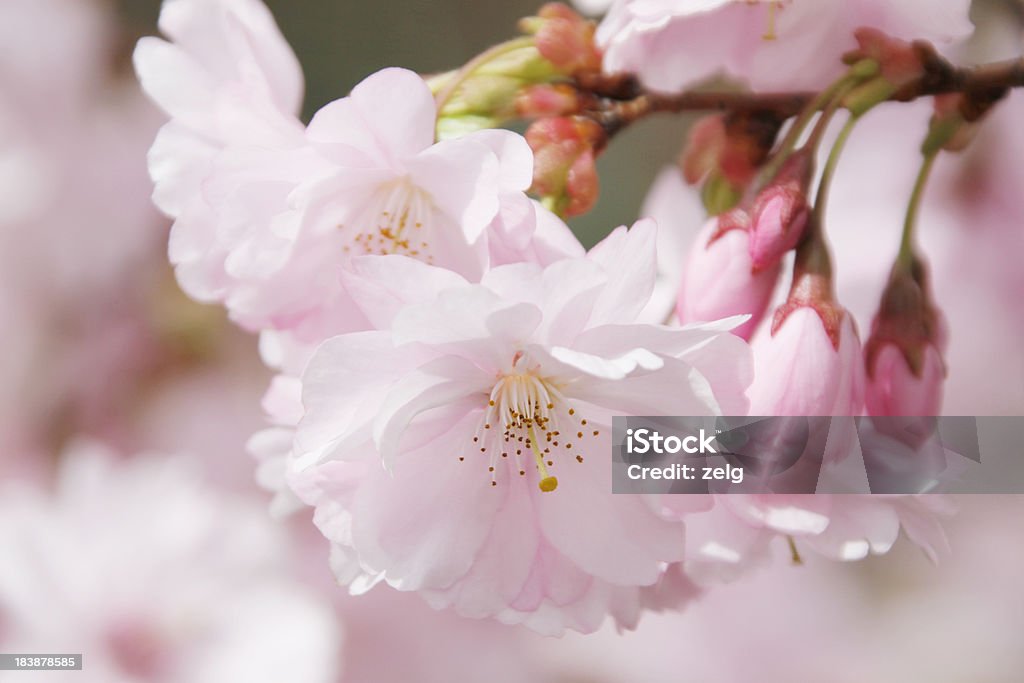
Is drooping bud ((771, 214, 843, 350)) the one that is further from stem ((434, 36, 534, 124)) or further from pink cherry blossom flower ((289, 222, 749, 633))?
stem ((434, 36, 534, 124))

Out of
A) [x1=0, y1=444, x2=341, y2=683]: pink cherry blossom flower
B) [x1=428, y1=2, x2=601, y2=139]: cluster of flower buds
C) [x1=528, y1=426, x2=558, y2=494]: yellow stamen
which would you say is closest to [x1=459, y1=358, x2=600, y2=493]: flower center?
[x1=528, y1=426, x2=558, y2=494]: yellow stamen

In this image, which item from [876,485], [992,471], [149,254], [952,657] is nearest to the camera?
[876,485]

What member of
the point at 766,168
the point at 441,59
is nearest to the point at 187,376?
the point at 441,59

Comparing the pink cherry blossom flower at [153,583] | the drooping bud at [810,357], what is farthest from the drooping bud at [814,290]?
the pink cherry blossom flower at [153,583]

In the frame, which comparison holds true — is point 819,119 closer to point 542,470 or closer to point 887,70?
point 887,70

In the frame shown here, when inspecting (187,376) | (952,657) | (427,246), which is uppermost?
(427,246)

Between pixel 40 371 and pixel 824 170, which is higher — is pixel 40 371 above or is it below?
below

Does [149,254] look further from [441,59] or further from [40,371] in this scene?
[441,59]

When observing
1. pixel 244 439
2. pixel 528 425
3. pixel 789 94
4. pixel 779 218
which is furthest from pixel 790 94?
pixel 244 439
